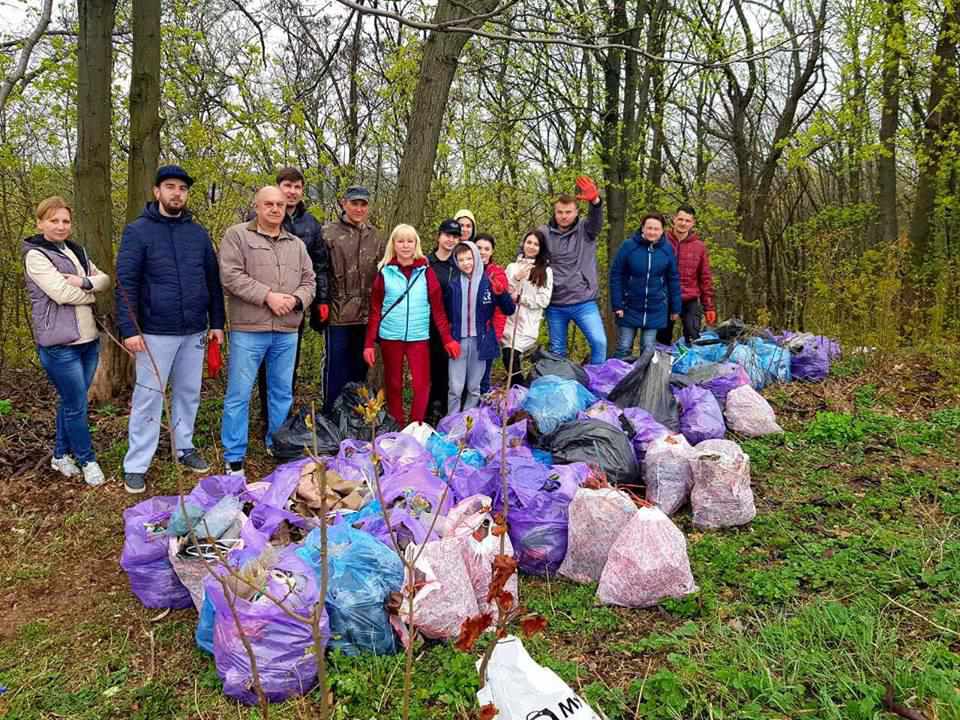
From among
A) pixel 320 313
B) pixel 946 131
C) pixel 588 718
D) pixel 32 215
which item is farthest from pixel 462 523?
pixel 946 131

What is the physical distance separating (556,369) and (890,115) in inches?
396

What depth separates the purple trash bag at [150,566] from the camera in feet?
9.64

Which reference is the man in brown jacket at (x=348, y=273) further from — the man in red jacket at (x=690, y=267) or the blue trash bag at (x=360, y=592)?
the man in red jacket at (x=690, y=267)

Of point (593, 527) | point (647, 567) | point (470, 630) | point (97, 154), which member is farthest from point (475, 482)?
point (97, 154)

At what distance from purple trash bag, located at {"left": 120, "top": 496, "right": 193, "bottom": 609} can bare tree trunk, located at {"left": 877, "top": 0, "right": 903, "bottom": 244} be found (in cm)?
1081

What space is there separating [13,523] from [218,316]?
160 centimetres

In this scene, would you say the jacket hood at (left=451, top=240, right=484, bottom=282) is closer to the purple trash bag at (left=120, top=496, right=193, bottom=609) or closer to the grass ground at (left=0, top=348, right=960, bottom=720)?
the grass ground at (left=0, top=348, right=960, bottom=720)

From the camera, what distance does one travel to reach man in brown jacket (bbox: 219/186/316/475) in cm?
411

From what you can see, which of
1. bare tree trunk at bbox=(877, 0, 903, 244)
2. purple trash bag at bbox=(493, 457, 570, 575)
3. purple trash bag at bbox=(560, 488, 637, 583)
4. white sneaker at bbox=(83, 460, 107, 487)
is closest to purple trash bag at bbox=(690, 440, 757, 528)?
purple trash bag at bbox=(560, 488, 637, 583)

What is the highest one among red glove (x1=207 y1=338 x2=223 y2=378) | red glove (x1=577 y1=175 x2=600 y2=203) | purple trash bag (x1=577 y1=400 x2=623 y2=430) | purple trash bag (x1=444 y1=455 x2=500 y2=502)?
red glove (x1=577 y1=175 x2=600 y2=203)

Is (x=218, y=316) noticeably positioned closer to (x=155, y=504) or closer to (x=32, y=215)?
(x=155, y=504)

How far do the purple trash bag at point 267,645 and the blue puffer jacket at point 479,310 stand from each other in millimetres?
2640

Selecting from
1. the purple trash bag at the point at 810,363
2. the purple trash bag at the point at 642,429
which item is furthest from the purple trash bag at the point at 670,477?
the purple trash bag at the point at 810,363

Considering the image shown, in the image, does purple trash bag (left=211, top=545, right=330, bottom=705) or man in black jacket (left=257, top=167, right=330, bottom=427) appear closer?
purple trash bag (left=211, top=545, right=330, bottom=705)
